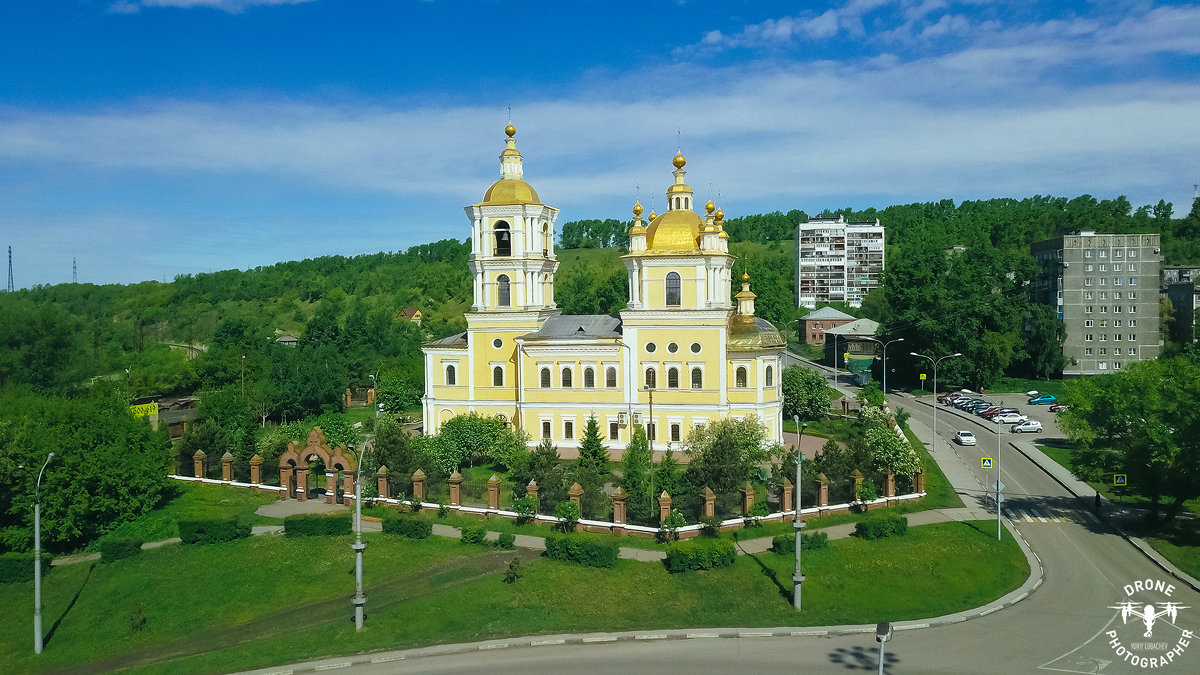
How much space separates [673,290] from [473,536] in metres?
18.3

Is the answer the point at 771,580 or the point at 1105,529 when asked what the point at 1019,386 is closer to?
the point at 1105,529

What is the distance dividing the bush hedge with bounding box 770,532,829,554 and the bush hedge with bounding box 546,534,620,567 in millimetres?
5080

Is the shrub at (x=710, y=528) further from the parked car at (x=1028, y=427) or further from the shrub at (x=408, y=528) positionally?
the parked car at (x=1028, y=427)

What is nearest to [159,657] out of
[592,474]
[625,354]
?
[592,474]

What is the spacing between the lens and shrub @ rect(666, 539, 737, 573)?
26.1 m

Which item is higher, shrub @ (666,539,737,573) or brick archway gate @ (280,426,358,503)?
brick archway gate @ (280,426,358,503)

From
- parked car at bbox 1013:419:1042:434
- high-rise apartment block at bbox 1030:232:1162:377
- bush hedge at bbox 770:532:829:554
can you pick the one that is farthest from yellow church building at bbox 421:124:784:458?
high-rise apartment block at bbox 1030:232:1162:377

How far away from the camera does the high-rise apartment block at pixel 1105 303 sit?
71.6 m

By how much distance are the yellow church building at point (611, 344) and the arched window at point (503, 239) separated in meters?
0.05

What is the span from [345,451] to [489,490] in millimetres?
7463

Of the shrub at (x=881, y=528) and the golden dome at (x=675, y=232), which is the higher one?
the golden dome at (x=675, y=232)

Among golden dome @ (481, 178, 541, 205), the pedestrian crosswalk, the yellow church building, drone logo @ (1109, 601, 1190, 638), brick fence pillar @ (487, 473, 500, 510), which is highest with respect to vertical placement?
golden dome @ (481, 178, 541, 205)

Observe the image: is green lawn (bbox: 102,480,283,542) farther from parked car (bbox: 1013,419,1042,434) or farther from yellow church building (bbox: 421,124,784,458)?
parked car (bbox: 1013,419,1042,434)

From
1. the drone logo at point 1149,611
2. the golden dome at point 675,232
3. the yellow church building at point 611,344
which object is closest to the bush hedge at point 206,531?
the yellow church building at point 611,344
